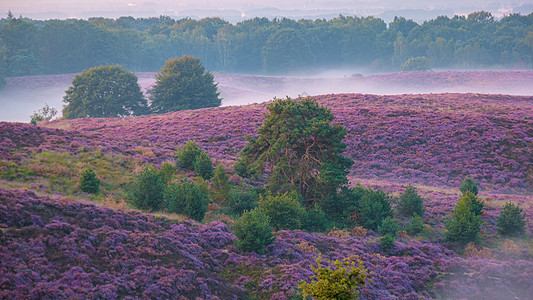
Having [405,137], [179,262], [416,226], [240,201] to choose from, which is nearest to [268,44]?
[405,137]

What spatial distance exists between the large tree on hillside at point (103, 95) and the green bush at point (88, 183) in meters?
45.9

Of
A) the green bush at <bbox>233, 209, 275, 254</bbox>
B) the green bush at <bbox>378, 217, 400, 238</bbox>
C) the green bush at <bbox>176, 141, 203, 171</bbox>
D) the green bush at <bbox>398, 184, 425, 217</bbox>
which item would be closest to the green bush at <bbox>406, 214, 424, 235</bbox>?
the green bush at <bbox>378, 217, 400, 238</bbox>

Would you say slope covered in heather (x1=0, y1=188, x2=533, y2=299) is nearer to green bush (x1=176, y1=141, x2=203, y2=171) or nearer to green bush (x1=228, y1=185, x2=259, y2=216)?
green bush (x1=228, y1=185, x2=259, y2=216)

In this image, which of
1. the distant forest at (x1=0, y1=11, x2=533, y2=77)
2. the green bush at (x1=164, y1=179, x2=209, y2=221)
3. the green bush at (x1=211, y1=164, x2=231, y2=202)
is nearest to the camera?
the green bush at (x1=164, y1=179, x2=209, y2=221)

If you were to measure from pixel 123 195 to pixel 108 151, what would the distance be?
7.04m

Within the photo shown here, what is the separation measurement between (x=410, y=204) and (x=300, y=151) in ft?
24.4

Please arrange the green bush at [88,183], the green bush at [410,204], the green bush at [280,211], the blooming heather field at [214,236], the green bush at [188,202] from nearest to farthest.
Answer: the blooming heather field at [214,236], the green bush at [188,202], the green bush at [88,183], the green bush at [280,211], the green bush at [410,204]

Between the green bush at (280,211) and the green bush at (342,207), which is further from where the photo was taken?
the green bush at (342,207)

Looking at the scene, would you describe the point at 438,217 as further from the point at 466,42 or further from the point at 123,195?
the point at 466,42

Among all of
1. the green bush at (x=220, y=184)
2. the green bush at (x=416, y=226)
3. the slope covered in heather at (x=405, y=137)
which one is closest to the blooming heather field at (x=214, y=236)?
the slope covered in heather at (x=405, y=137)

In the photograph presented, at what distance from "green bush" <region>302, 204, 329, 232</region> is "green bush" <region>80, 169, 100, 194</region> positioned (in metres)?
10.8

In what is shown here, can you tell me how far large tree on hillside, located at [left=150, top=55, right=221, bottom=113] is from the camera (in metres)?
66.2

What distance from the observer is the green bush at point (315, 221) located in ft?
71.7

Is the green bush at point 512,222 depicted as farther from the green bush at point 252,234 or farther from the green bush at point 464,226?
the green bush at point 252,234
